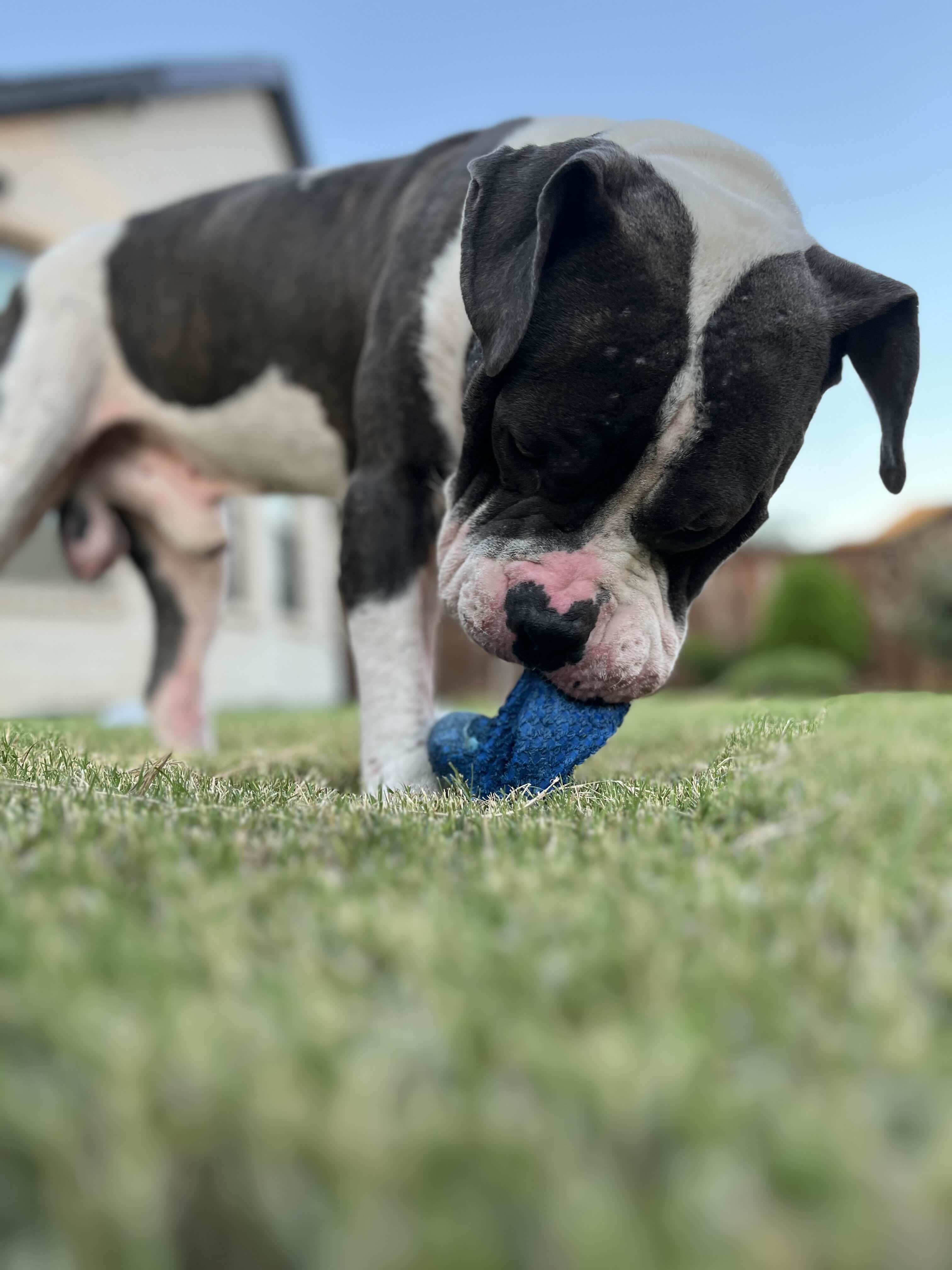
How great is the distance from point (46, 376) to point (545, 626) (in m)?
1.98

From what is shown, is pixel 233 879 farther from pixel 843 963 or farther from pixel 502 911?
pixel 843 963

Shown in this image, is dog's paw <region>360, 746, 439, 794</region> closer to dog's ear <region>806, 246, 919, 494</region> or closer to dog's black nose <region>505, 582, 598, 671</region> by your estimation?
dog's black nose <region>505, 582, 598, 671</region>

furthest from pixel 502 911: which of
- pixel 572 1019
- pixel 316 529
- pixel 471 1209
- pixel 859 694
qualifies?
pixel 316 529

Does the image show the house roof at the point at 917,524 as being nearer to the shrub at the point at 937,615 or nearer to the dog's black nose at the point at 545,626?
the shrub at the point at 937,615

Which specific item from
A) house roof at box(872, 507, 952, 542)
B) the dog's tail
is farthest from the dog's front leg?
house roof at box(872, 507, 952, 542)

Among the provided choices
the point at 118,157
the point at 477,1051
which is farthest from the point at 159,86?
the point at 477,1051

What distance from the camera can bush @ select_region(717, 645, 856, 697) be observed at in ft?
8.84

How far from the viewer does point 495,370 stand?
1757mm

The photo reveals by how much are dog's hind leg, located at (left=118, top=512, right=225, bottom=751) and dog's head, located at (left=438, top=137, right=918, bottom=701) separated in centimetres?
181

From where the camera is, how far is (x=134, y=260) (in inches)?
126

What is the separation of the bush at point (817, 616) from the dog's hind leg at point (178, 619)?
780 cm

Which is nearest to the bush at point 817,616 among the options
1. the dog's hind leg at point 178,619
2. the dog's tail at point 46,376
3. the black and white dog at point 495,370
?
the dog's hind leg at point 178,619

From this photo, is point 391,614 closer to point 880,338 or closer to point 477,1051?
point 880,338

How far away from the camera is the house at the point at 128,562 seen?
8008mm
